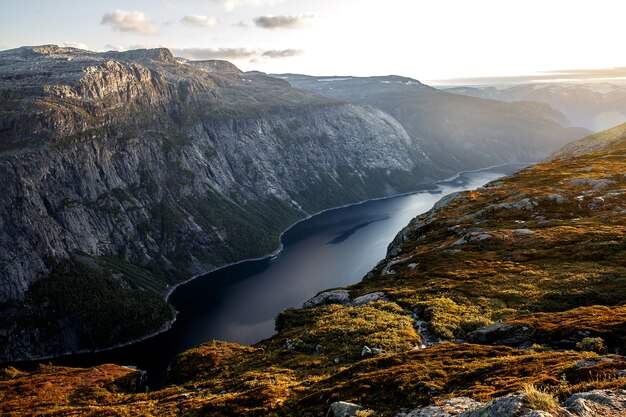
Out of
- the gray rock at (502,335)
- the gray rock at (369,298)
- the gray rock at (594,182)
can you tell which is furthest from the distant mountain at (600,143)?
the gray rock at (502,335)

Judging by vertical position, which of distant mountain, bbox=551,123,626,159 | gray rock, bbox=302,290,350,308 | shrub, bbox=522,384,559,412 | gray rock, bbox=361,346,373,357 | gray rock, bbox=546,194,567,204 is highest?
distant mountain, bbox=551,123,626,159

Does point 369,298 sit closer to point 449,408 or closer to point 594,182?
point 449,408

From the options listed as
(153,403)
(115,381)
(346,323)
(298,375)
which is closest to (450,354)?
(298,375)

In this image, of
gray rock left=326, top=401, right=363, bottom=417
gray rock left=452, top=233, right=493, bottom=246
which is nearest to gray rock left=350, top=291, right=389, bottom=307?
gray rock left=452, top=233, right=493, bottom=246

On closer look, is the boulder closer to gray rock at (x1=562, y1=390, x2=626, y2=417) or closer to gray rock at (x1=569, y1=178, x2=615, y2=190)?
gray rock at (x1=562, y1=390, x2=626, y2=417)

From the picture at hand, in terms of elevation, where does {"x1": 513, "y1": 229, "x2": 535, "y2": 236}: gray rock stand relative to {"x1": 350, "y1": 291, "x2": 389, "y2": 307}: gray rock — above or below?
above

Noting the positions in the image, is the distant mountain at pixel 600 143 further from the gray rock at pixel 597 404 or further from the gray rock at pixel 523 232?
the gray rock at pixel 597 404
